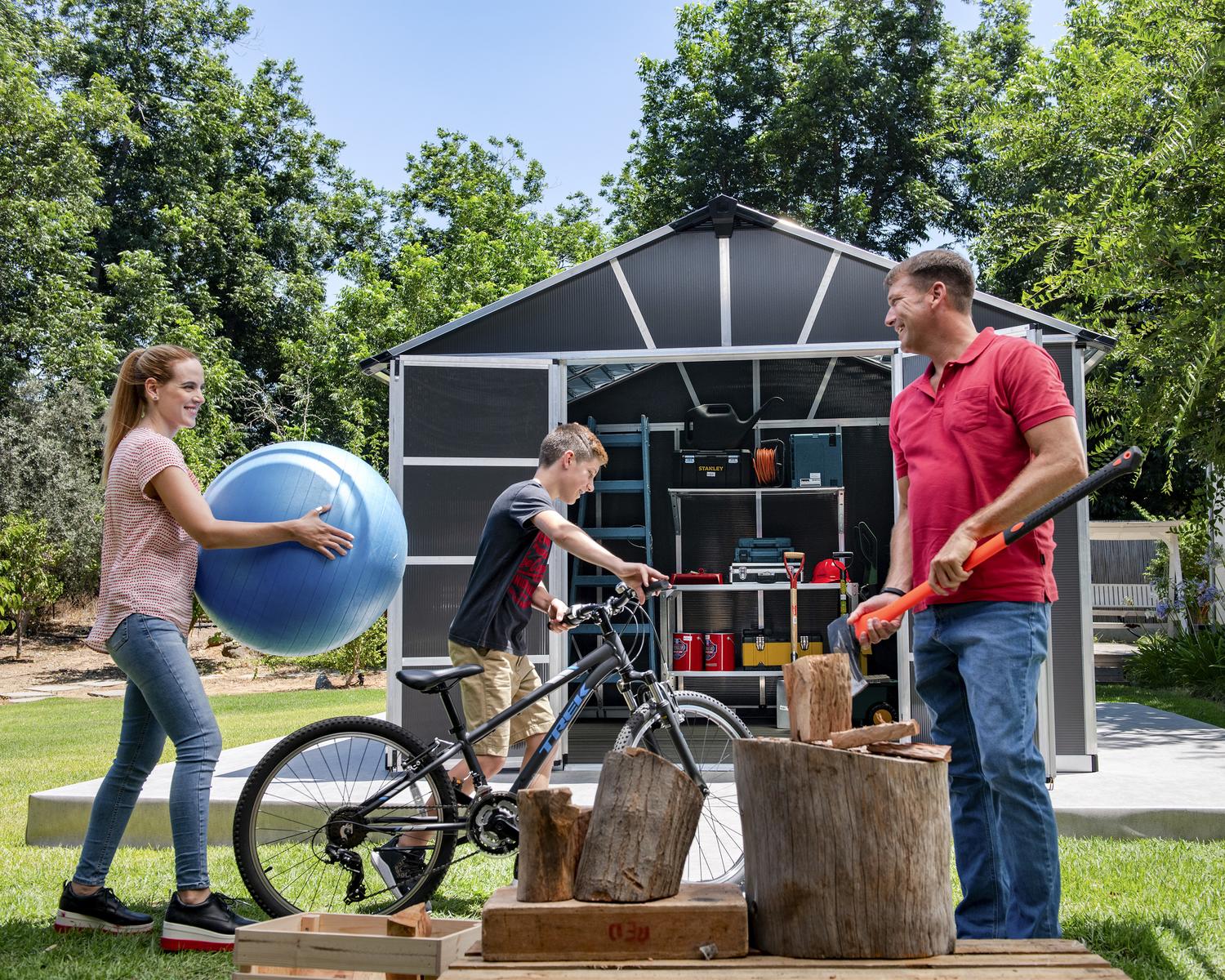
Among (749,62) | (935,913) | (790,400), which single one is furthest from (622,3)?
(935,913)

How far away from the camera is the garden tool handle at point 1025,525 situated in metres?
2.18

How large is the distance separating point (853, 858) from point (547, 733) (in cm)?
221

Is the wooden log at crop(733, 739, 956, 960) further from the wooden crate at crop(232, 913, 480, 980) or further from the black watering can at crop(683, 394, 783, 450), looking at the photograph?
the black watering can at crop(683, 394, 783, 450)

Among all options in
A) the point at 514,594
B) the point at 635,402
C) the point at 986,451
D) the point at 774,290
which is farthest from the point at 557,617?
the point at 635,402

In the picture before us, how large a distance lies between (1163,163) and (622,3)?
31.8 feet

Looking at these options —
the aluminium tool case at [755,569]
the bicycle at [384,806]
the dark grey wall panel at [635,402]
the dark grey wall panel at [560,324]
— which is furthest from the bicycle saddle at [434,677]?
the dark grey wall panel at [635,402]

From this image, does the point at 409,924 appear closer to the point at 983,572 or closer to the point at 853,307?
the point at 983,572

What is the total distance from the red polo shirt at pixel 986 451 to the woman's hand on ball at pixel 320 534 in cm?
166

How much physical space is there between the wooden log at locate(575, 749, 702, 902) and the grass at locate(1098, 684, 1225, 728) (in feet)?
24.3

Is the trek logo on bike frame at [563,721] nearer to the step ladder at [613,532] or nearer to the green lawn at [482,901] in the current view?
the green lawn at [482,901]

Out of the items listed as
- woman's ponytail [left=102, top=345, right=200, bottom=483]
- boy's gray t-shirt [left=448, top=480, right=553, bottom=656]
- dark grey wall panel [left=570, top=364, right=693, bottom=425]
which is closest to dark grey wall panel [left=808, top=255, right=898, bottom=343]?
dark grey wall panel [left=570, top=364, right=693, bottom=425]

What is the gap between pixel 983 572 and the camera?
2.62 meters

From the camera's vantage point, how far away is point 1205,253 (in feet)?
18.8

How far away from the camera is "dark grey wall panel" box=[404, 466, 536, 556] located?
6.44m
